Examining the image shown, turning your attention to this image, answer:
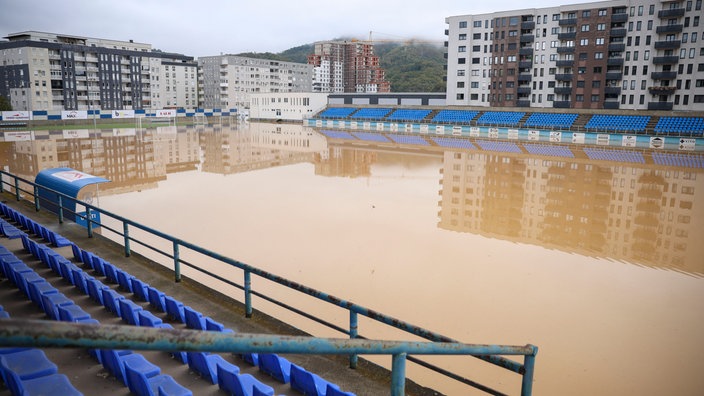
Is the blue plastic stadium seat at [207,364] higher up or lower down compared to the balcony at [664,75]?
lower down

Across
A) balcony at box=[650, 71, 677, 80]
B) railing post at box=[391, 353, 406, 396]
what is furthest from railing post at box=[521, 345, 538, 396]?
balcony at box=[650, 71, 677, 80]

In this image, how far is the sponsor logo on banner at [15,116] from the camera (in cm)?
6350

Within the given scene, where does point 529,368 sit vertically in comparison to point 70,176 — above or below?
below

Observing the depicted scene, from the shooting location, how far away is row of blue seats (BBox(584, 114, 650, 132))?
51.7 m

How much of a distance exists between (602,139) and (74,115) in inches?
2636

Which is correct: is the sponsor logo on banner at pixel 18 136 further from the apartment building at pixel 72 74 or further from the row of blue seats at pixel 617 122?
the row of blue seats at pixel 617 122

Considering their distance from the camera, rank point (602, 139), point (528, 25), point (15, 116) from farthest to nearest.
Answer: point (528, 25) < point (15, 116) < point (602, 139)

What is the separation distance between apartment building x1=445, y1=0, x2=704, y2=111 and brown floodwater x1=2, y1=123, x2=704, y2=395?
2973 centimetres

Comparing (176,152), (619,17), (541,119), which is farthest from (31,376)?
(619,17)

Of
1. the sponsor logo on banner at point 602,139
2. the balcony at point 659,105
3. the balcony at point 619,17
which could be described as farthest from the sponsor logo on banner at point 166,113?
the balcony at point 659,105

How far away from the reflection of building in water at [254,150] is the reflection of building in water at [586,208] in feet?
46.3

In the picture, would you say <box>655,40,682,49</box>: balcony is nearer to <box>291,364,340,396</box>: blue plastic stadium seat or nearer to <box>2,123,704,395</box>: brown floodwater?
<box>2,123,704,395</box>: brown floodwater

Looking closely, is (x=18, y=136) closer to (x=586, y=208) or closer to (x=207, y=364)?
(x=586, y=208)

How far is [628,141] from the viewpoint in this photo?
1922 inches
